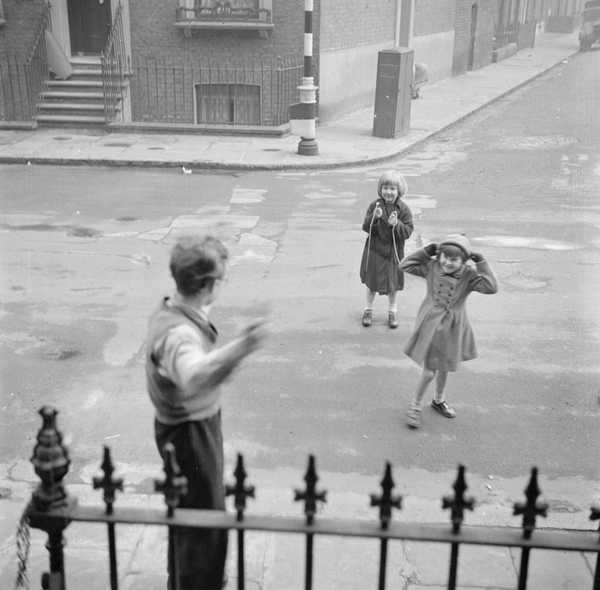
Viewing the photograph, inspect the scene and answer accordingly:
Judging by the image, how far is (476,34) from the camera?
106 ft

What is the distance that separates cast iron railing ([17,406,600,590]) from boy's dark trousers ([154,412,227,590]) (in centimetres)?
67

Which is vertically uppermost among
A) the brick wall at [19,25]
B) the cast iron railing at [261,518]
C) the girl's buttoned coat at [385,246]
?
the brick wall at [19,25]

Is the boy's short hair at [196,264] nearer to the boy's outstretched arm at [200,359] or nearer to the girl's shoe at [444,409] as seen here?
the boy's outstretched arm at [200,359]

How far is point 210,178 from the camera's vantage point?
1394 centimetres

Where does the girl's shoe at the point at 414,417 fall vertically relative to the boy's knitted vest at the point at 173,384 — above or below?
below

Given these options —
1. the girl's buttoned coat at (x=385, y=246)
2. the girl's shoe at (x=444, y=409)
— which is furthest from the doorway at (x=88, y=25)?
the girl's shoe at (x=444, y=409)

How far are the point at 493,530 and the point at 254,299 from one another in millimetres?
5756

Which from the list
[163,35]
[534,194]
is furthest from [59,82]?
[534,194]

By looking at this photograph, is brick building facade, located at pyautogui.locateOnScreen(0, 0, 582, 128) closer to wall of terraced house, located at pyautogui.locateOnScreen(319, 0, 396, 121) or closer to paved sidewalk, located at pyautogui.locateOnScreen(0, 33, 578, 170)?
wall of terraced house, located at pyautogui.locateOnScreen(319, 0, 396, 121)

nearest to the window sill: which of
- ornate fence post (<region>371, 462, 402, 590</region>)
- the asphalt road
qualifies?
the asphalt road

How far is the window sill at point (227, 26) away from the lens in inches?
706

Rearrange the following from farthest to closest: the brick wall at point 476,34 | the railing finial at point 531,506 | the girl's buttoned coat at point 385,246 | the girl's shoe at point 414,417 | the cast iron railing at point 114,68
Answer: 1. the brick wall at point 476,34
2. the cast iron railing at point 114,68
3. the girl's buttoned coat at point 385,246
4. the girl's shoe at point 414,417
5. the railing finial at point 531,506

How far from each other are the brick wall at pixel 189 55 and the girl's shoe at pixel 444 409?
1364 cm

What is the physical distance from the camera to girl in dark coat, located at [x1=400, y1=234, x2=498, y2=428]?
17.2ft
